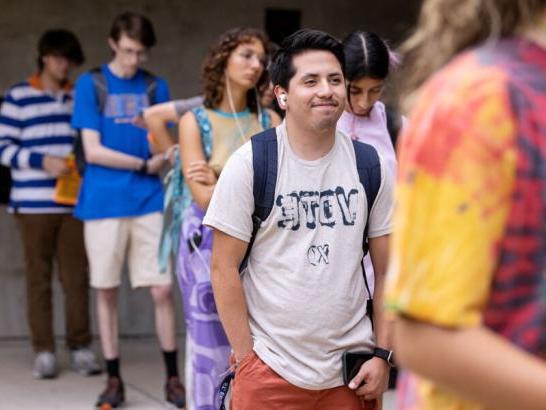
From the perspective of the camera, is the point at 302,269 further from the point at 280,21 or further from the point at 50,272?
the point at 280,21

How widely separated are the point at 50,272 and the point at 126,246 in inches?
32.5

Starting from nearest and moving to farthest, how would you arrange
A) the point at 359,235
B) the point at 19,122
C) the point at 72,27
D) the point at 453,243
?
the point at 453,243
the point at 359,235
the point at 19,122
the point at 72,27

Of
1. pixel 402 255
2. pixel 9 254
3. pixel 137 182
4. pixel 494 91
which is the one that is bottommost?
pixel 9 254

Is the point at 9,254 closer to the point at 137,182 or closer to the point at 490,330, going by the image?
the point at 137,182

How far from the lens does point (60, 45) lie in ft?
22.4

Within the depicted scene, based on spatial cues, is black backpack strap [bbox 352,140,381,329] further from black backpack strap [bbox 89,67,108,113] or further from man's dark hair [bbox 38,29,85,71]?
man's dark hair [bbox 38,29,85,71]

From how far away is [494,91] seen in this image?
1.55 m

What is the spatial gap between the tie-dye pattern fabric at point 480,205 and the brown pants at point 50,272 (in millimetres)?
5480

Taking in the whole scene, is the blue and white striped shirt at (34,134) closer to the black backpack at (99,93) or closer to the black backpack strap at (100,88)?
the black backpack at (99,93)

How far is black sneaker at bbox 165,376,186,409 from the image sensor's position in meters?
6.22

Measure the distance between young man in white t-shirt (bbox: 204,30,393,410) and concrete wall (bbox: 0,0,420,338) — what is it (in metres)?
4.09

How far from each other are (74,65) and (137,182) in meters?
1.01

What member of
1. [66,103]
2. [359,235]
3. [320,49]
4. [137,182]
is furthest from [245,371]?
[66,103]


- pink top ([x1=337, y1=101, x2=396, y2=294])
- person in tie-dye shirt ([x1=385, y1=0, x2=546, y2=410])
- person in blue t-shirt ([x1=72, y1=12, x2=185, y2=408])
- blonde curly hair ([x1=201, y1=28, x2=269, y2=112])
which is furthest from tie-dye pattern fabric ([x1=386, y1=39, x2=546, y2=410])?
person in blue t-shirt ([x1=72, y1=12, x2=185, y2=408])
